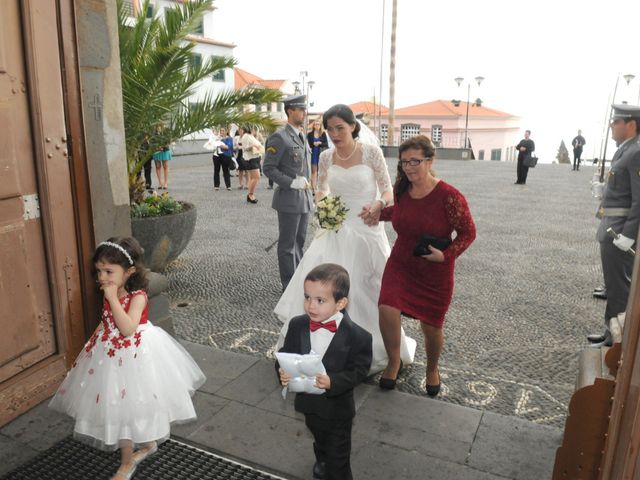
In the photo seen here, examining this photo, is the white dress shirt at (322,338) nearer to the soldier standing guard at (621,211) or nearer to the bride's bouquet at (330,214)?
the bride's bouquet at (330,214)

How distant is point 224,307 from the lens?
590cm

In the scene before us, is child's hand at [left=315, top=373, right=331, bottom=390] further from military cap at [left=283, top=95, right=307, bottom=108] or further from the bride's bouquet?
military cap at [left=283, top=95, right=307, bottom=108]

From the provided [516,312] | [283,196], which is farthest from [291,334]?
[516,312]

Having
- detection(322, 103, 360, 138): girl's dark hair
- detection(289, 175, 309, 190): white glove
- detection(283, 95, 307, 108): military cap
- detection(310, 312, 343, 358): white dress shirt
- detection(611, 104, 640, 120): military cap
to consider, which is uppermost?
detection(283, 95, 307, 108): military cap

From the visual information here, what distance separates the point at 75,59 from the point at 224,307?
3.03 meters

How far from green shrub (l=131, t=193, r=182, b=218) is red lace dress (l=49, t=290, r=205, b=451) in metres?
4.08

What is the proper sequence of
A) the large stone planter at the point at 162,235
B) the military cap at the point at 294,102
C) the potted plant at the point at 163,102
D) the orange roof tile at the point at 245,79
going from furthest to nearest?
1. the orange roof tile at the point at 245,79
2. the potted plant at the point at 163,102
3. the large stone planter at the point at 162,235
4. the military cap at the point at 294,102

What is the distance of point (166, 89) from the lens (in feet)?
23.3

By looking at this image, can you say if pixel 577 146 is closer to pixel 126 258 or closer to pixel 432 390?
pixel 432 390

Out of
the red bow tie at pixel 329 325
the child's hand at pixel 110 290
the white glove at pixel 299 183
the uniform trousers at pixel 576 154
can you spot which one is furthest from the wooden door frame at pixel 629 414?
the uniform trousers at pixel 576 154

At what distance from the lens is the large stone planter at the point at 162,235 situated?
661cm

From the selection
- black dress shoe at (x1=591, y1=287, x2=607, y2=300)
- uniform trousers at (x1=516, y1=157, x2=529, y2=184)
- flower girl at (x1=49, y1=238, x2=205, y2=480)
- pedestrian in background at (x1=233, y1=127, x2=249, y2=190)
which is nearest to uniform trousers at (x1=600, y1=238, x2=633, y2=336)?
black dress shoe at (x1=591, y1=287, x2=607, y2=300)

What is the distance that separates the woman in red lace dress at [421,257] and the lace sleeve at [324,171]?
990 mm

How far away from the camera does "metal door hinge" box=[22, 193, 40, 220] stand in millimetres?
3565
